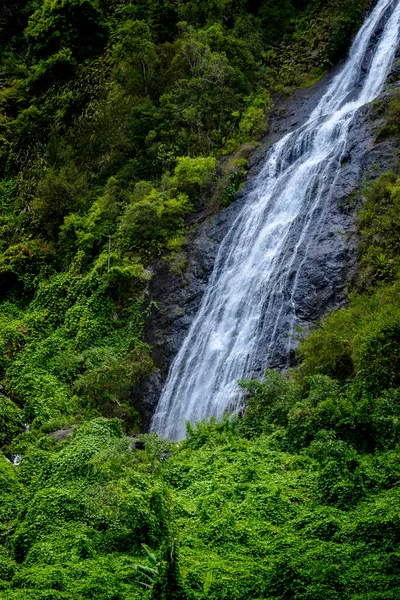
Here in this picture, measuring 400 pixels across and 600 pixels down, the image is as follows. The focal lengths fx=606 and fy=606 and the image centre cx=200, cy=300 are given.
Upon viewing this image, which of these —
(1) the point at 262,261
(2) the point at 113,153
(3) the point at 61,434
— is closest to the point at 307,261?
(1) the point at 262,261

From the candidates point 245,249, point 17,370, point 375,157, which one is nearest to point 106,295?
point 17,370

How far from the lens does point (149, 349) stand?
20.1 metres

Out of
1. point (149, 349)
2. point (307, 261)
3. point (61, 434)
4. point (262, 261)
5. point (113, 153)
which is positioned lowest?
point (149, 349)

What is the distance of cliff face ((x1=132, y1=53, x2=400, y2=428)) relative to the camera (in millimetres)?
17078

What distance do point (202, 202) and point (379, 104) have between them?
7.35m

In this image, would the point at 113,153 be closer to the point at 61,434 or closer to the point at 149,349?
the point at 149,349

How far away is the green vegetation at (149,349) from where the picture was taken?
8.80 metres

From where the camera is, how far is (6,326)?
73.5 feet

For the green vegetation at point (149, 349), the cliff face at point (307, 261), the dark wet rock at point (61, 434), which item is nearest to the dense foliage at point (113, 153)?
the green vegetation at point (149, 349)

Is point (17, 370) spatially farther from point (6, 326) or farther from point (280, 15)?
point (280, 15)

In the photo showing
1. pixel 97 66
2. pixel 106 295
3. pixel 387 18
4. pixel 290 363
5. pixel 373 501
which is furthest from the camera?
pixel 97 66

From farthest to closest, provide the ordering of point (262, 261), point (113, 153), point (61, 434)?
point (113, 153) < point (262, 261) < point (61, 434)

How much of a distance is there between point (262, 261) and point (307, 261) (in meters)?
1.88

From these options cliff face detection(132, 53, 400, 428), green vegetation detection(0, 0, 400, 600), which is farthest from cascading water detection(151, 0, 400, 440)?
green vegetation detection(0, 0, 400, 600)
